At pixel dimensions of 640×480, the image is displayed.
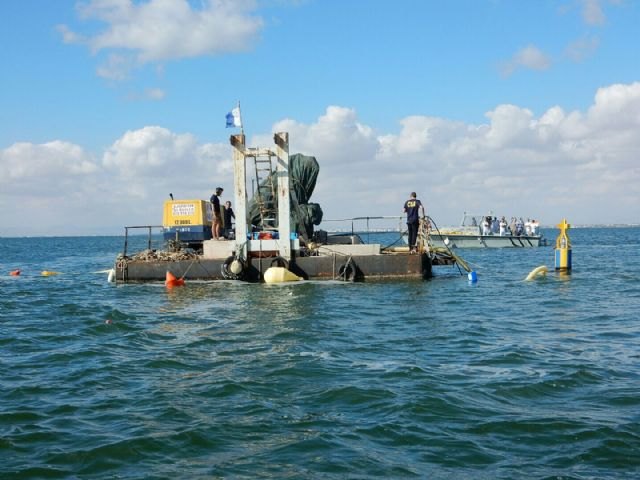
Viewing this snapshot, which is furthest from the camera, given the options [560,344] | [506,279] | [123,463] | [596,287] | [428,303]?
[506,279]

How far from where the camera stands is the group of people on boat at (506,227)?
48.5 m

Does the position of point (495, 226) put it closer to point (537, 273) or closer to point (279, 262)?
point (537, 273)

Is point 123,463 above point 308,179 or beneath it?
beneath

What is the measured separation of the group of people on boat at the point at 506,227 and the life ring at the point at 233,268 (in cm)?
3034

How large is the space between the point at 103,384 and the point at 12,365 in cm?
229

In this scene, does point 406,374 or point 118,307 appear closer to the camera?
point 406,374

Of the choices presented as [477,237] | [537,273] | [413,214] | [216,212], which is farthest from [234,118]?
[477,237]

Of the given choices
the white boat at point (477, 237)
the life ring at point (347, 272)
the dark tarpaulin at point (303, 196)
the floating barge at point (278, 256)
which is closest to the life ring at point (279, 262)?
the floating barge at point (278, 256)

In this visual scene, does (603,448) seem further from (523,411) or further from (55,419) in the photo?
(55,419)

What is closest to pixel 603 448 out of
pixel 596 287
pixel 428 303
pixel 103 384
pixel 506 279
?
pixel 103 384

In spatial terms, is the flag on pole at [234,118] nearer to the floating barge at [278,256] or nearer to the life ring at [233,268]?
the floating barge at [278,256]

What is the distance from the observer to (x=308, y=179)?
24719 millimetres

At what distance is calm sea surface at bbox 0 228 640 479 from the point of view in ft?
20.4

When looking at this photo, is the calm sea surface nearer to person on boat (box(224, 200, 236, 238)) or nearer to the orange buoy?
the orange buoy
